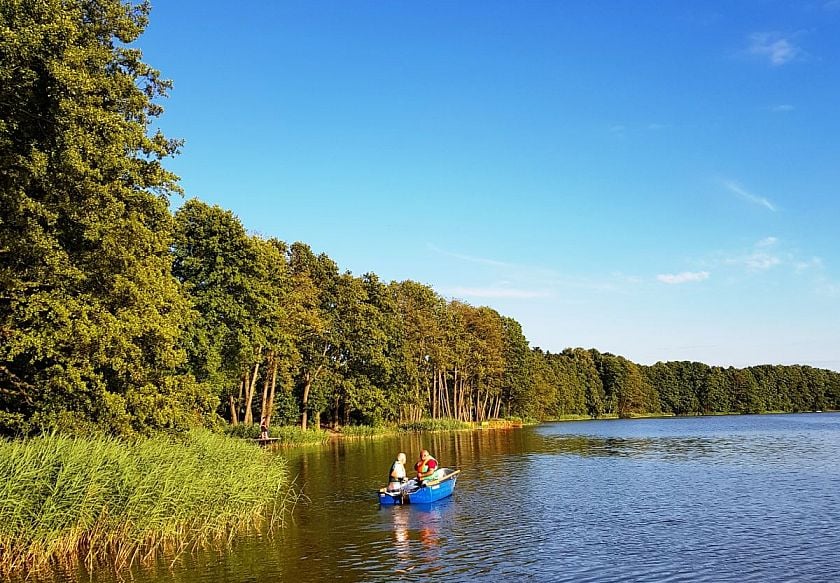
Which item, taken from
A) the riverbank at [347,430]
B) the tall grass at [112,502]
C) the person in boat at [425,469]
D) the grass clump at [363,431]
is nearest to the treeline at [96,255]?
the tall grass at [112,502]

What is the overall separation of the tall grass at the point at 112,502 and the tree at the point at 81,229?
14.5 ft

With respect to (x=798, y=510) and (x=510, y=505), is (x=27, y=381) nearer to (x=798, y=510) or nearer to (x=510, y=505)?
(x=510, y=505)

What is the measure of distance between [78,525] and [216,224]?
39.8m

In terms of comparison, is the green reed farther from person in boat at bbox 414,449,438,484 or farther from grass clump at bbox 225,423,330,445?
person in boat at bbox 414,449,438,484

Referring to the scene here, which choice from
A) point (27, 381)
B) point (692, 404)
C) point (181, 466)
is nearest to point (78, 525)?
point (181, 466)

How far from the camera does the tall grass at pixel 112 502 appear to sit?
53.5 ft

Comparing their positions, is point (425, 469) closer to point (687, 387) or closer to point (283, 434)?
point (283, 434)

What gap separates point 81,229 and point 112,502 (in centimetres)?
1093

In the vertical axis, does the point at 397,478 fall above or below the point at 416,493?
above

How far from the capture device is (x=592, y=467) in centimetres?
4325

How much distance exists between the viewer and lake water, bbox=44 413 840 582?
17.7m

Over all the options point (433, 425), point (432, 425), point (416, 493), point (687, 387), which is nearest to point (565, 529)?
point (416, 493)

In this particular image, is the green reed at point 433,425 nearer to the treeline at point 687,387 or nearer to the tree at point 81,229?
the tree at point 81,229

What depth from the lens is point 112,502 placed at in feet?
59.4
